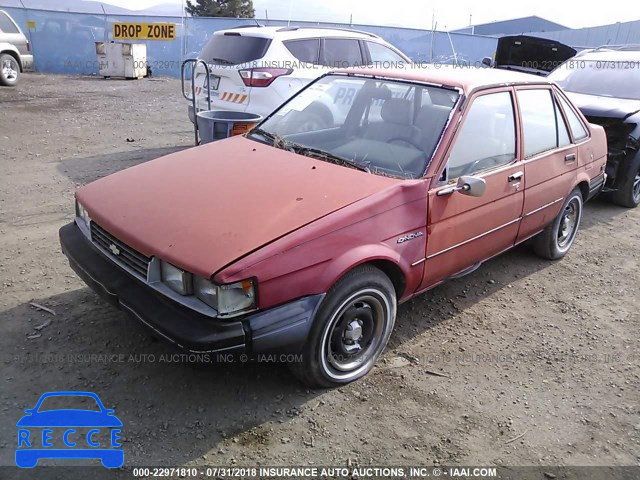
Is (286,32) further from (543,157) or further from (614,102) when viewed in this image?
(543,157)

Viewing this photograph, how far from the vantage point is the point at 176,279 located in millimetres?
2660

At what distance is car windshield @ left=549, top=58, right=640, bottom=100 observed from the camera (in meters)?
7.08

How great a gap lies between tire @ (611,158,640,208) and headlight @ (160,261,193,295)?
230 inches

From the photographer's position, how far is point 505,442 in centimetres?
280

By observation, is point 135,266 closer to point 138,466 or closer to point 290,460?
point 138,466

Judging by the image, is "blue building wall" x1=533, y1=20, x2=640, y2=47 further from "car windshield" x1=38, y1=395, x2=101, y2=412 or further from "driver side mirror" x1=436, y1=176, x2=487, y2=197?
"car windshield" x1=38, y1=395, x2=101, y2=412

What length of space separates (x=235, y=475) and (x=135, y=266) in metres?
1.19

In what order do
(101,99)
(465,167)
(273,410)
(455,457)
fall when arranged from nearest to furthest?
(455,457), (273,410), (465,167), (101,99)

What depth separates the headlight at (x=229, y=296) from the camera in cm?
251

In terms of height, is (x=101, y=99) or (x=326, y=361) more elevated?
(x=101, y=99)

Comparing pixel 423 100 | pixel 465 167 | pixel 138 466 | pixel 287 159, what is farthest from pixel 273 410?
pixel 423 100

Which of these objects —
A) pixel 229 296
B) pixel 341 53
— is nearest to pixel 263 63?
pixel 341 53

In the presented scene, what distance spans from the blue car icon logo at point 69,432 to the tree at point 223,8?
3981cm

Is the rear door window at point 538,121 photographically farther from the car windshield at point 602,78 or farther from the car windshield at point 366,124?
the car windshield at point 602,78
